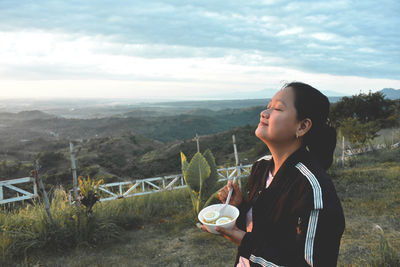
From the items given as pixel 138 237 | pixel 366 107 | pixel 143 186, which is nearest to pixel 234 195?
pixel 138 237

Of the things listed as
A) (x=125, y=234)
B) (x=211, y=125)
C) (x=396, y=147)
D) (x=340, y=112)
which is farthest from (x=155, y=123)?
(x=125, y=234)

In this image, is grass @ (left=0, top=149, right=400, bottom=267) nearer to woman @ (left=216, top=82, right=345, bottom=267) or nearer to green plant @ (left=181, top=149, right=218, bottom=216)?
green plant @ (left=181, top=149, right=218, bottom=216)

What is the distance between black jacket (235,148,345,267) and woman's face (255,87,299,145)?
0.11 meters

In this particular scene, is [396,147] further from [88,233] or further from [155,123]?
[155,123]

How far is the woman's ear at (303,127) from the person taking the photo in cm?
142

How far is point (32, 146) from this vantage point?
161 ft

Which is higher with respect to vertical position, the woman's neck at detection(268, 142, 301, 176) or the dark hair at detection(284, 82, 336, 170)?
the dark hair at detection(284, 82, 336, 170)

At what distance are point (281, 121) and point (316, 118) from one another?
0.20 metres

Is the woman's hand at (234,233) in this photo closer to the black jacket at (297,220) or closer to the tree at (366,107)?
the black jacket at (297,220)

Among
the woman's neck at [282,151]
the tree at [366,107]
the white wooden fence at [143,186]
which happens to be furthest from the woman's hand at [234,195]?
the tree at [366,107]

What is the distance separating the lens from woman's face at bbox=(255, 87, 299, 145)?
1.41 metres

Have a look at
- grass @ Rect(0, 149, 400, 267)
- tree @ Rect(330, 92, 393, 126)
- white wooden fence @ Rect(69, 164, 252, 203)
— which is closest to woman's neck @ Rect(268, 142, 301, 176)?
grass @ Rect(0, 149, 400, 267)

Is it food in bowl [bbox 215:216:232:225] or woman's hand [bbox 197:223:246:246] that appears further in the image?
food in bowl [bbox 215:216:232:225]

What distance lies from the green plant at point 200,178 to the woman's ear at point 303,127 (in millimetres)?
4303
